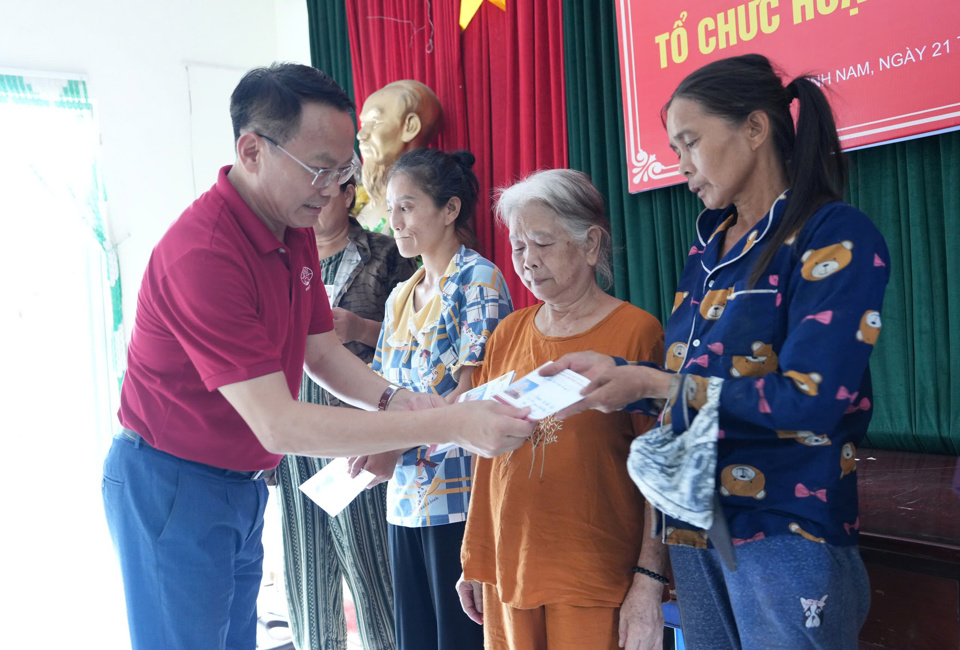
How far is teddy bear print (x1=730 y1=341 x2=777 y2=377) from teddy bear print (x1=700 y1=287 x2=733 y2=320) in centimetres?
10

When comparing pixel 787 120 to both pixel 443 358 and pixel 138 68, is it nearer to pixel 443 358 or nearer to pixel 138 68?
pixel 443 358


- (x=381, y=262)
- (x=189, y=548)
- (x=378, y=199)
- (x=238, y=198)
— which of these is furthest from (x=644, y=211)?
(x=189, y=548)

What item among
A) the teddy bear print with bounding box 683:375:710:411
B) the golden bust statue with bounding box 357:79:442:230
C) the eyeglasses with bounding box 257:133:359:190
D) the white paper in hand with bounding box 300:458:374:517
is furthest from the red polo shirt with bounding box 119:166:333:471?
the golden bust statue with bounding box 357:79:442:230

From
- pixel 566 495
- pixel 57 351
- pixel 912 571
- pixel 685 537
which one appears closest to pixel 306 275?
pixel 566 495

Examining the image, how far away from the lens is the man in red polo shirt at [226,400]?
1.30 metres

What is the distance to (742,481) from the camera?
1.14m

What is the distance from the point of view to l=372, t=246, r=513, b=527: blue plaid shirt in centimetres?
196

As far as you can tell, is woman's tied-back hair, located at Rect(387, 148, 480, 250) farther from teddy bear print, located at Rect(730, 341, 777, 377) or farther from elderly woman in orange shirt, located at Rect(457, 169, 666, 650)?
teddy bear print, located at Rect(730, 341, 777, 377)

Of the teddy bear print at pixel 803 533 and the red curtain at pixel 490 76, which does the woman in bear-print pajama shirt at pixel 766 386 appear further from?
the red curtain at pixel 490 76

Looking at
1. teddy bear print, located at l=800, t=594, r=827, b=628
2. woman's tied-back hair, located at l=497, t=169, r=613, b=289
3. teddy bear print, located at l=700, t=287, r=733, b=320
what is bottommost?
teddy bear print, located at l=800, t=594, r=827, b=628

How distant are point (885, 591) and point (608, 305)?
0.73 metres

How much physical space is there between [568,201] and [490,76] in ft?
5.21

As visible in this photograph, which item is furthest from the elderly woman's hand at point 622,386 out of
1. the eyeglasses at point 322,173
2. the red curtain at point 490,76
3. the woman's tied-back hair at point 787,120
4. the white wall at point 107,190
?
the white wall at point 107,190

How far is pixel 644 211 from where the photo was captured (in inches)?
98.4
